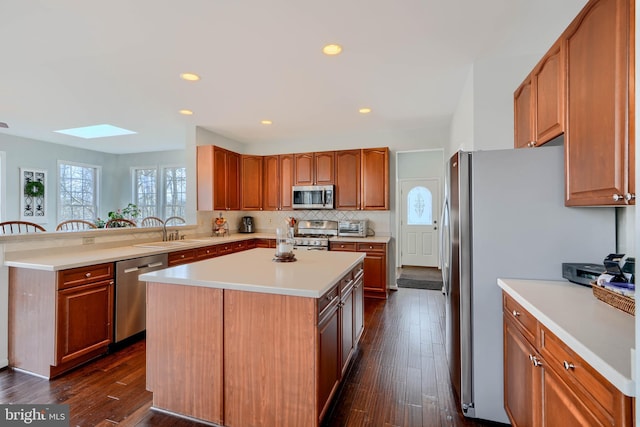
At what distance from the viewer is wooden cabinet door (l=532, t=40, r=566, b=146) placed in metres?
1.61

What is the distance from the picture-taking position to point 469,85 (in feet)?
9.16

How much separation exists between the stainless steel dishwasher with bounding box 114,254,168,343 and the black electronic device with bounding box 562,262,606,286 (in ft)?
11.0

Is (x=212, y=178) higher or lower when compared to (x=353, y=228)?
higher

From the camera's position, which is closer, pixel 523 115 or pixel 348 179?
pixel 523 115

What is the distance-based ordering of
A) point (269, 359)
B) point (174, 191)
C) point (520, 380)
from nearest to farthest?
1. point (520, 380)
2. point (269, 359)
3. point (174, 191)

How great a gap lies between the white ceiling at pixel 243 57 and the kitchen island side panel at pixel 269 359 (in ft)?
5.95

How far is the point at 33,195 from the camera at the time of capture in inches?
223

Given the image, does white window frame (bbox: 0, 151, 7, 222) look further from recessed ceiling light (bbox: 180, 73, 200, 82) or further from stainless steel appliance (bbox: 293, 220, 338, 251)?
stainless steel appliance (bbox: 293, 220, 338, 251)

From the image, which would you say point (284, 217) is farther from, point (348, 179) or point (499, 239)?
point (499, 239)

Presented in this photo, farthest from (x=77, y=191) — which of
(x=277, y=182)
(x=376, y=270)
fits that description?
(x=376, y=270)

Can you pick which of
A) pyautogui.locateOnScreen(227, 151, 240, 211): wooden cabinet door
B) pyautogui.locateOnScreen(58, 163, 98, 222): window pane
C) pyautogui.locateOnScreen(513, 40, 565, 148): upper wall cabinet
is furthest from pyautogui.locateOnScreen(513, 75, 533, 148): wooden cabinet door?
pyautogui.locateOnScreen(58, 163, 98, 222): window pane

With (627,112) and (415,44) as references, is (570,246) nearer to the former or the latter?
(627,112)

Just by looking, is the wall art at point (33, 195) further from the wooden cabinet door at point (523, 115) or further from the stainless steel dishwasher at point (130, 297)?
the wooden cabinet door at point (523, 115)

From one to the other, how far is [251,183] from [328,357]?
4023mm
